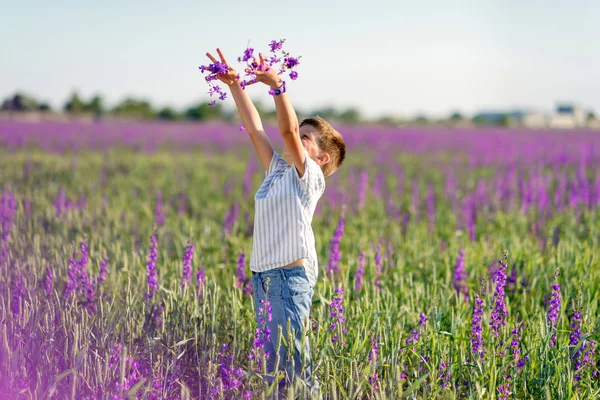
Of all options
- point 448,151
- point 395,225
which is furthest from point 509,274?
point 448,151

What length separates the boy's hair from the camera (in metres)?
2.91

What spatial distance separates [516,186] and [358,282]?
20.0 feet

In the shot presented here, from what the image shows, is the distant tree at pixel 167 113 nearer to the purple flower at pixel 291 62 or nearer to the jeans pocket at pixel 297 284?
the jeans pocket at pixel 297 284

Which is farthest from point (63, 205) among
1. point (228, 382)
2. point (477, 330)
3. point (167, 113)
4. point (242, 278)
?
point (167, 113)

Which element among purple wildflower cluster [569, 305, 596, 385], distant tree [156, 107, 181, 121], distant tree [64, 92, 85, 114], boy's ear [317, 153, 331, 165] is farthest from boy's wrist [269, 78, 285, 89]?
distant tree [156, 107, 181, 121]

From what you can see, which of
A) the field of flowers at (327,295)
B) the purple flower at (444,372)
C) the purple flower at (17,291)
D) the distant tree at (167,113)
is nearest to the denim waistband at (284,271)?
the field of flowers at (327,295)

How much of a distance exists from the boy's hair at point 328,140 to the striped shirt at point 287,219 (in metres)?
0.18


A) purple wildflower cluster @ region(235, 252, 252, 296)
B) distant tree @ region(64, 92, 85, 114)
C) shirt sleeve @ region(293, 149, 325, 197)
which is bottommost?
purple wildflower cluster @ region(235, 252, 252, 296)

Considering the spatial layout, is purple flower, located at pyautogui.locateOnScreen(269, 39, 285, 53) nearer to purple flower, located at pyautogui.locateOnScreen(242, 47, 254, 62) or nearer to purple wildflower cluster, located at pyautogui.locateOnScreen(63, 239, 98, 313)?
purple flower, located at pyautogui.locateOnScreen(242, 47, 254, 62)

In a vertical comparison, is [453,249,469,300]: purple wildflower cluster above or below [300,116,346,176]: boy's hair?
below

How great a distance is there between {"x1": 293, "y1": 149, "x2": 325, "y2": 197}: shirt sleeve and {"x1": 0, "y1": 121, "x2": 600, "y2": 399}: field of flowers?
545 millimetres

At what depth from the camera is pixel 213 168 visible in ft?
42.3

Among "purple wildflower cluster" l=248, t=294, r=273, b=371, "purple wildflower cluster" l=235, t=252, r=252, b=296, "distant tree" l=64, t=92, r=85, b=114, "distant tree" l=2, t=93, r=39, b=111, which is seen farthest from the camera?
"distant tree" l=2, t=93, r=39, b=111

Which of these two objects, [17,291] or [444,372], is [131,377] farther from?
[17,291]
